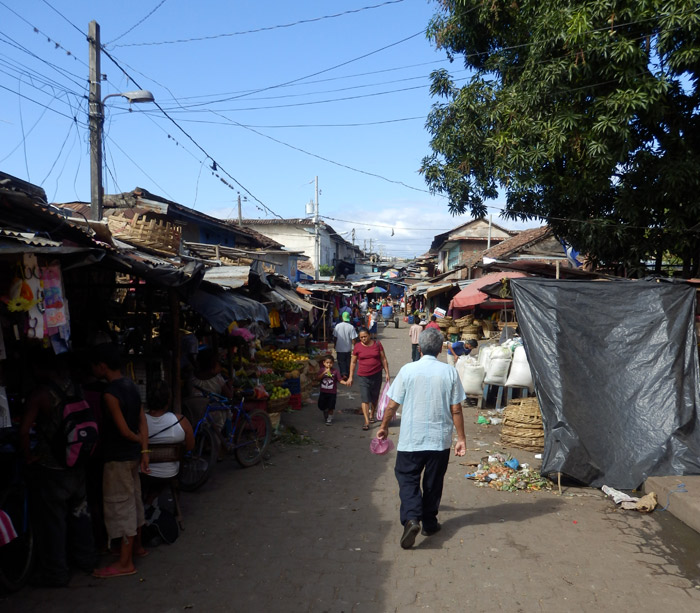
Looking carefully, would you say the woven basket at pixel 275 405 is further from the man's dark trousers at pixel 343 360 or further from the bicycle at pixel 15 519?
the bicycle at pixel 15 519

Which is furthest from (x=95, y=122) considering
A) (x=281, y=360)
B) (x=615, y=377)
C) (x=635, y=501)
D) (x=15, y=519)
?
(x=635, y=501)

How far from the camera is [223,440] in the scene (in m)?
7.39

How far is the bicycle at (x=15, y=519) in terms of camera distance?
4.30 metres

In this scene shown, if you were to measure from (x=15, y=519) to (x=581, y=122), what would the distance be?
8.91m

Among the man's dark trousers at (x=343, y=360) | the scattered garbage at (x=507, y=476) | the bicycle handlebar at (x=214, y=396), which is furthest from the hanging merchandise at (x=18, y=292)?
the man's dark trousers at (x=343, y=360)

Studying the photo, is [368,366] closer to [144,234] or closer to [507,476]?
[507,476]

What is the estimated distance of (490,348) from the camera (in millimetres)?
11117

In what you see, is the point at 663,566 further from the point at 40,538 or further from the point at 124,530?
the point at 40,538

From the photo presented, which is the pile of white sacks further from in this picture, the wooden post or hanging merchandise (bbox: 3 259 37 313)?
hanging merchandise (bbox: 3 259 37 313)

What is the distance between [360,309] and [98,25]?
108 ft

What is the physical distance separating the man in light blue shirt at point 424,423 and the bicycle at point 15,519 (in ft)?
9.65

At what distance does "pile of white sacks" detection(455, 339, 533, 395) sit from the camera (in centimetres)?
957

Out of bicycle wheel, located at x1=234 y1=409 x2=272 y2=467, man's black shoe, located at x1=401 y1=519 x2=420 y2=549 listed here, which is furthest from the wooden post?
man's black shoe, located at x1=401 y1=519 x2=420 y2=549

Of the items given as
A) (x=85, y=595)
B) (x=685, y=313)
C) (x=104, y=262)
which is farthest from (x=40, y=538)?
(x=685, y=313)
